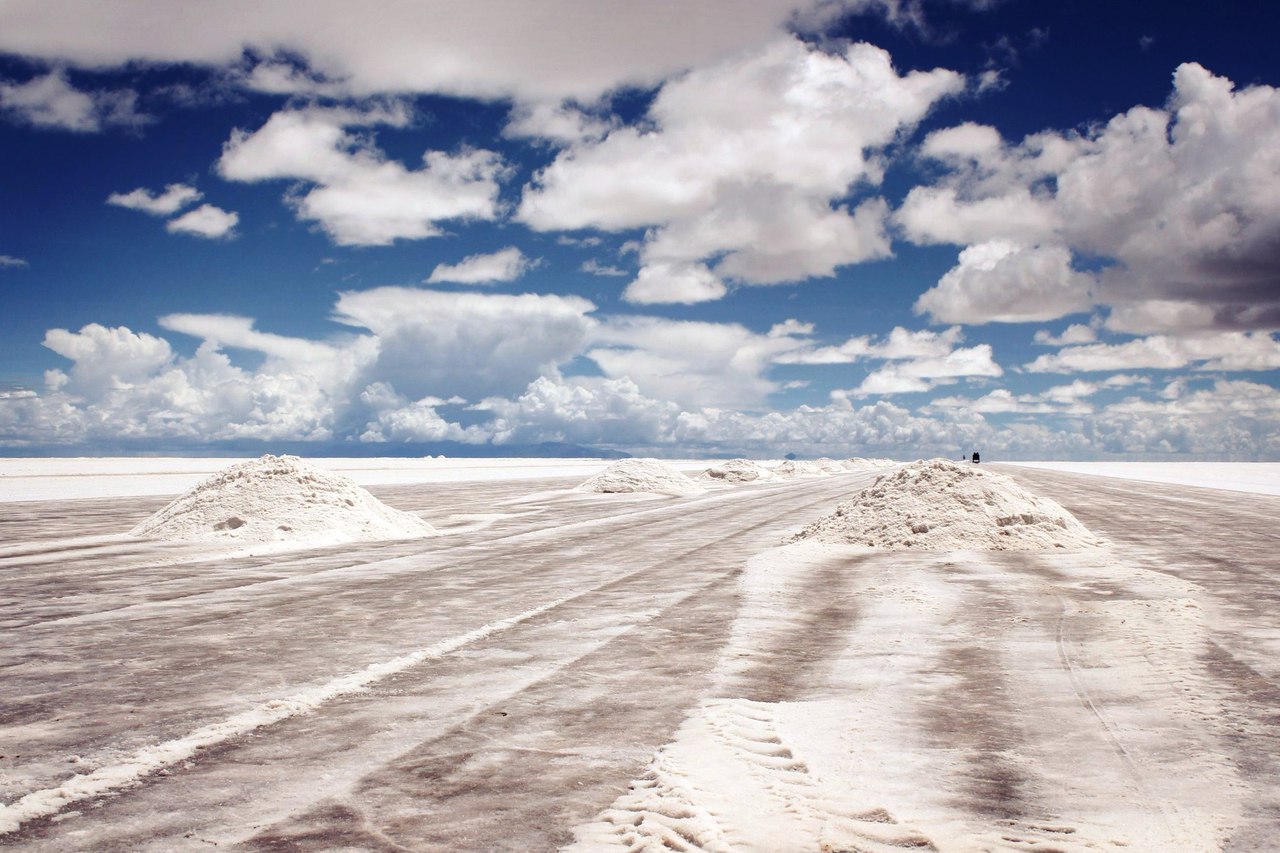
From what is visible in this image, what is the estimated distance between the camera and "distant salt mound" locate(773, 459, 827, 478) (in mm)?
51416

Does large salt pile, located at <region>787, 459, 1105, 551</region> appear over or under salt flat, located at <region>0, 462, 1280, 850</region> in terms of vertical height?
over

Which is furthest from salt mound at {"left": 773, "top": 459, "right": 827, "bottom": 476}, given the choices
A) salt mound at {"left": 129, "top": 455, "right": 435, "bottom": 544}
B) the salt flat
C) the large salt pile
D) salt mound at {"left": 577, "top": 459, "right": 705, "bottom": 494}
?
the salt flat

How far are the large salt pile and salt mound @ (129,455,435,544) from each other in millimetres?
7964

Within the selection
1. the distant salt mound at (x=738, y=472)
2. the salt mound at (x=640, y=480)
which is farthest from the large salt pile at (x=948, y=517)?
the distant salt mound at (x=738, y=472)

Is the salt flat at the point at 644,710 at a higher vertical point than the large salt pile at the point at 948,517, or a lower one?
lower

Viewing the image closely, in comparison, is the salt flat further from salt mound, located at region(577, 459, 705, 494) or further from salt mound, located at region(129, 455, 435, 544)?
salt mound, located at region(577, 459, 705, 494)

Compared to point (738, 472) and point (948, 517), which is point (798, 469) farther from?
point (948, 517)

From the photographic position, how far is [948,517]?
12633mm

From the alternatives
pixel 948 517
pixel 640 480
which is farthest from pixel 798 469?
pixel 948 517

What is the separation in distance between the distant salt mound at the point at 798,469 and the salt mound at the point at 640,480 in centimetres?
1903

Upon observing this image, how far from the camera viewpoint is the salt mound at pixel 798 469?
51.6 meters

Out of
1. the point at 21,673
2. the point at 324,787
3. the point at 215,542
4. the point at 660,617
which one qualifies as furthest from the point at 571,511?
the point at 324,787

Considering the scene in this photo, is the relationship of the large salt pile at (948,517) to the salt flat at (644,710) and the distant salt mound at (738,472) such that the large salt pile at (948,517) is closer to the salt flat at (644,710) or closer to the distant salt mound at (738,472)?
the salt flat at (644,710)

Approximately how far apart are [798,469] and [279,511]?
4793cm
